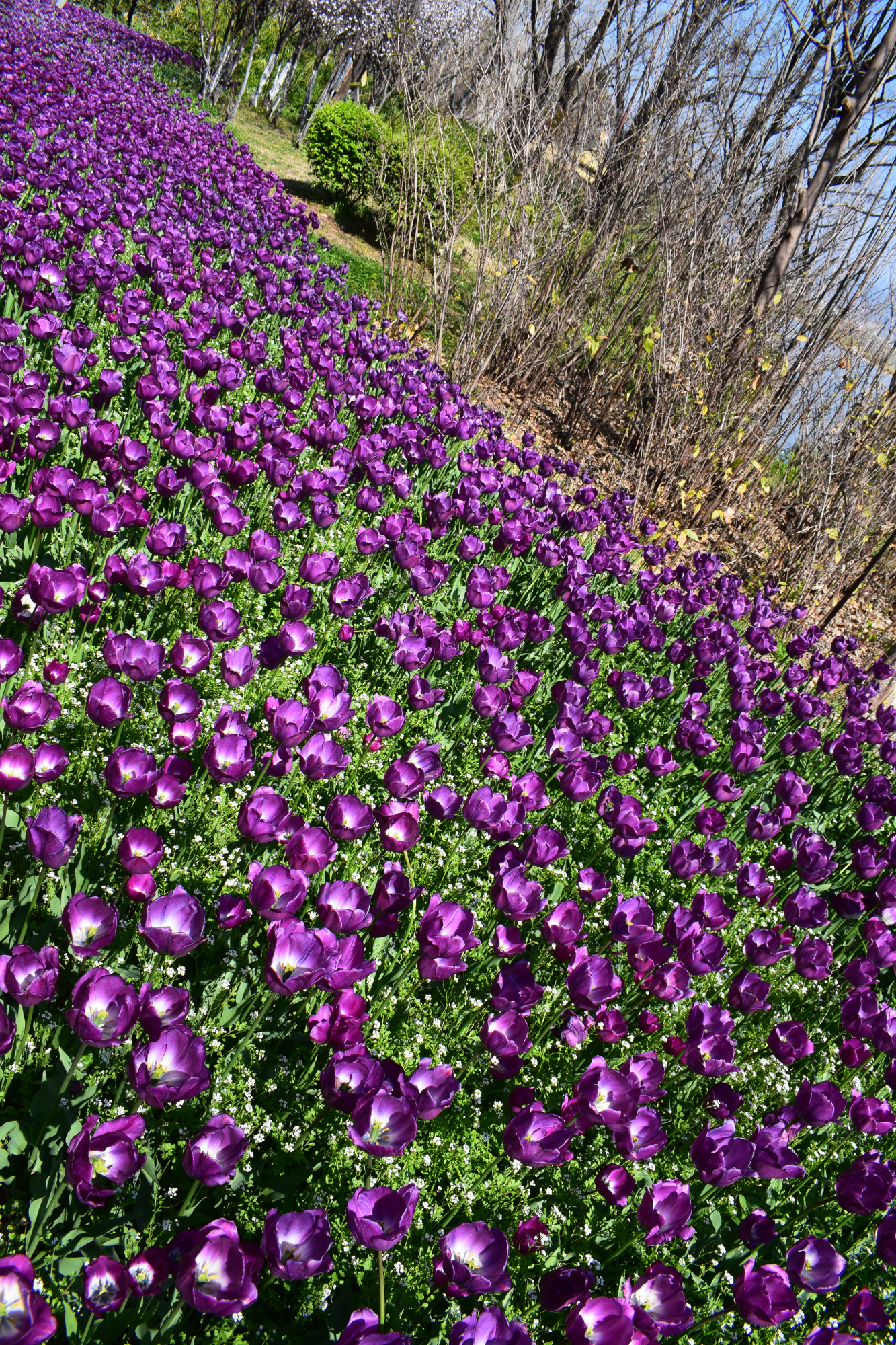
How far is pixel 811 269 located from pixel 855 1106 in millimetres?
10011

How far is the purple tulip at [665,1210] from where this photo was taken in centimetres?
190

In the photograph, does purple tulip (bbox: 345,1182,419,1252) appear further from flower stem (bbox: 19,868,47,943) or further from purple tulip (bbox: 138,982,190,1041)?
flower stem (bbox: 19,868,47,943)

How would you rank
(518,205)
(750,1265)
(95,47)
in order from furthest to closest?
(95,47) → (518,205) → (750,1265)

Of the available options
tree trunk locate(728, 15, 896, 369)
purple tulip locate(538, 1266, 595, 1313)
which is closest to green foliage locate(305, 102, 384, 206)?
tree trunk locate(728, 15, 896, 369)

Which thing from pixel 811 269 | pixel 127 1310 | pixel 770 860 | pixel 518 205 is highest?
pixel 811 269

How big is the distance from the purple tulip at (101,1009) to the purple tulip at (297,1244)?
15.7 inches

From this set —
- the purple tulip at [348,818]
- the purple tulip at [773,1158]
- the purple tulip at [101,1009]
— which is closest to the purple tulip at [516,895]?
the purple tulip at [348,818]

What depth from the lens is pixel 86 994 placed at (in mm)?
1526

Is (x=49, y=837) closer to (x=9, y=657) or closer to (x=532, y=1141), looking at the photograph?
(x=9, y=657)

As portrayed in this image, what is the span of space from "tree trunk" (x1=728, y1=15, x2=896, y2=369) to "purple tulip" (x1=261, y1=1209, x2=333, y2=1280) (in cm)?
939

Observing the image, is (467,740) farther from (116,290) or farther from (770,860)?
(116,290)

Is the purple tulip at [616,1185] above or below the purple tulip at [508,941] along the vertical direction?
below

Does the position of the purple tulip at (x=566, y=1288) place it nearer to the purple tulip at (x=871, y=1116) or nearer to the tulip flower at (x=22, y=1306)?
the tulip flower at (x=22, y=1306)

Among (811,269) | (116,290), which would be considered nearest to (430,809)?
(116,290)
